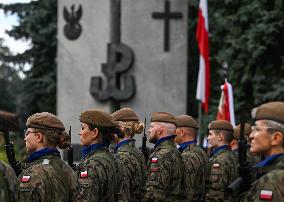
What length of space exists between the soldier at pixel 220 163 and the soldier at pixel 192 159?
161 millimetres

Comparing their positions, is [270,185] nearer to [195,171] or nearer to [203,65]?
[195,171]

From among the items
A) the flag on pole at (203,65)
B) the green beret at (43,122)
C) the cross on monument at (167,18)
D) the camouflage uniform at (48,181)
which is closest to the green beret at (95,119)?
the green beret at (43,122)

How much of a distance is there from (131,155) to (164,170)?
1.64 feet

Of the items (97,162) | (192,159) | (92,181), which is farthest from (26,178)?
(192,159)

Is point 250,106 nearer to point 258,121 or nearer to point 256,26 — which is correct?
point 256,26

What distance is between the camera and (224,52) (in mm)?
18094

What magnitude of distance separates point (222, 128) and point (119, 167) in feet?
11.6

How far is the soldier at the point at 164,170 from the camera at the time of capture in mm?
7707

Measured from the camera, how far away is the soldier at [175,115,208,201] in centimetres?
885

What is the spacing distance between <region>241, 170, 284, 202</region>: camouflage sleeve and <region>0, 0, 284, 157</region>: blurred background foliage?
10.9 metres

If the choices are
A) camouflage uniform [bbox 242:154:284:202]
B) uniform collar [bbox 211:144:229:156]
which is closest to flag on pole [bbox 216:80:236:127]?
uniform collar [bbox 211:144:229:156]

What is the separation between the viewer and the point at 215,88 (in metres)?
20.7

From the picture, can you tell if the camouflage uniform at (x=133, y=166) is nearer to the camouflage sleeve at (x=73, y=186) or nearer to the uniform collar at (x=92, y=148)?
the uniform collar at (x=92, y=148)

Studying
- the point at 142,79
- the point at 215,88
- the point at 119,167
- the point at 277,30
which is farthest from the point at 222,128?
the point at 215,88
